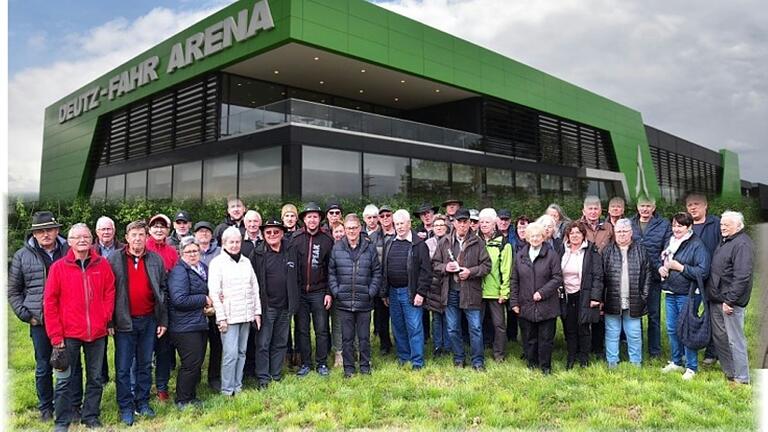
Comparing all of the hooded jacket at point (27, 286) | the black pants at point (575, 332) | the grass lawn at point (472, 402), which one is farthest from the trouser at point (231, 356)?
the black pants at point (575, 332)

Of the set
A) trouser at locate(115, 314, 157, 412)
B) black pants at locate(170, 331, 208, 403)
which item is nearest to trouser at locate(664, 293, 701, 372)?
black pants at locate(170, 331, 208, 403)

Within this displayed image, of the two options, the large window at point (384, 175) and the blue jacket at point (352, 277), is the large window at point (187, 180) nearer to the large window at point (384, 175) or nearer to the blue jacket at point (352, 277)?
the large window at point (384, 175)

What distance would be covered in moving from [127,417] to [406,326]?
2.81 meters

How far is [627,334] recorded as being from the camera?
5137 millimetres

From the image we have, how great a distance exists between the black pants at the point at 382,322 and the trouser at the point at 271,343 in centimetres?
140

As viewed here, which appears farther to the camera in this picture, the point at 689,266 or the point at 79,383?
the point at 689,266

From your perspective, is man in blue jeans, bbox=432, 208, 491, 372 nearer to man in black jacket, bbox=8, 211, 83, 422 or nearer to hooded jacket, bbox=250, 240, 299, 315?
hooded jacket, bbox=250, 240, 299, 315

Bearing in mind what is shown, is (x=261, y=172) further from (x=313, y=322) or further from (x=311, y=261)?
(x=313, y=322)

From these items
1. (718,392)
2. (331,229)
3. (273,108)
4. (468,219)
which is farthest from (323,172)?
(718,392)

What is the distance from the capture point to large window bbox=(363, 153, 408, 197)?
15.5 m

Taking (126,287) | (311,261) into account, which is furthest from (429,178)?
(126,287)

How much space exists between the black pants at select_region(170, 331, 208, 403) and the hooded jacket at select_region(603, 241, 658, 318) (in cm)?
400

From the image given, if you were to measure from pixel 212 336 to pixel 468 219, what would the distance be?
2.92 m

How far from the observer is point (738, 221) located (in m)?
4.44
